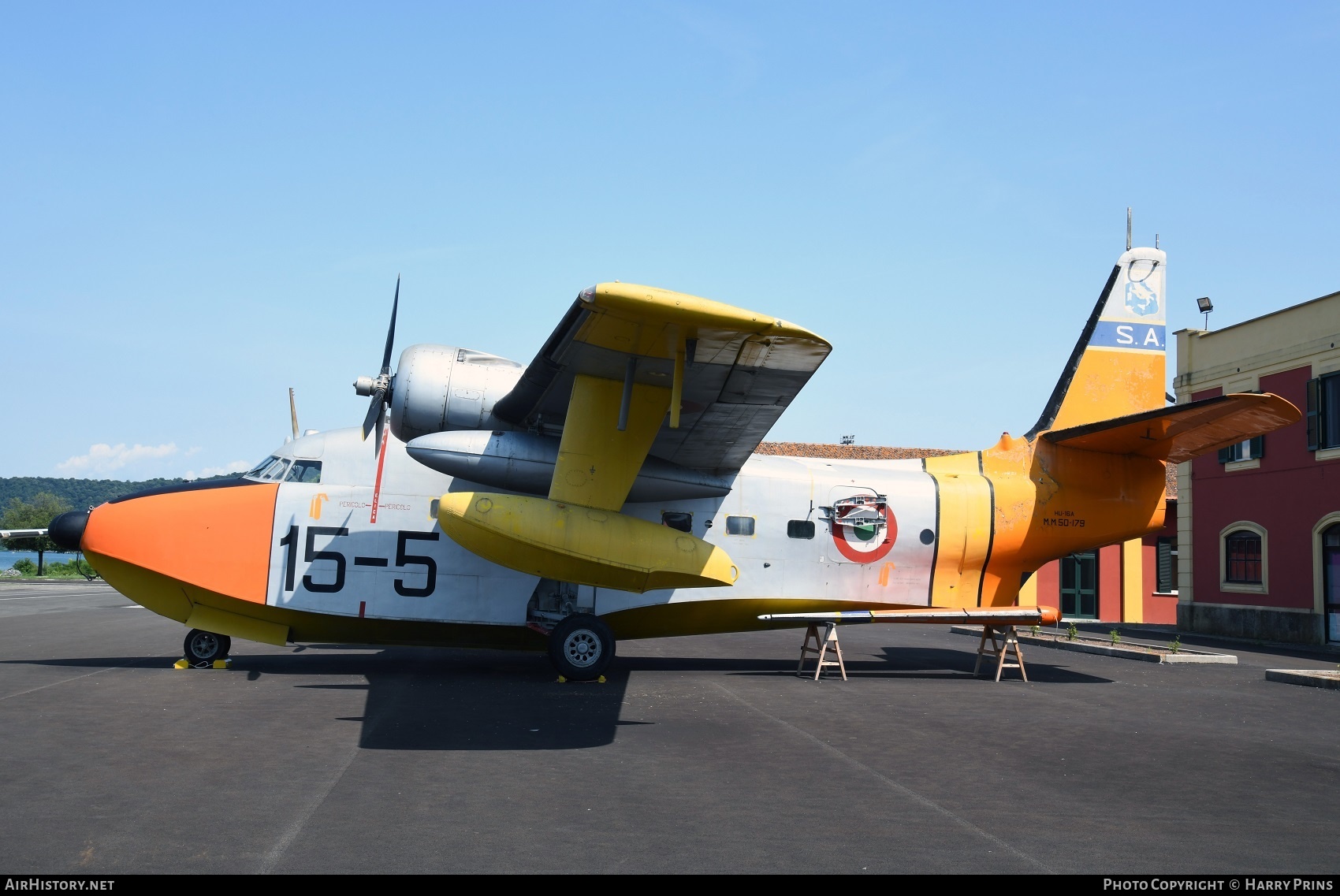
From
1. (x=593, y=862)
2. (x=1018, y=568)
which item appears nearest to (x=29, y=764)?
(x=593, y=862)

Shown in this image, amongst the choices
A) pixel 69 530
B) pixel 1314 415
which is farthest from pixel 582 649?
pixel 1314 415

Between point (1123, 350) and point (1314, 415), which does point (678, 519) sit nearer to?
point (1123, 350)

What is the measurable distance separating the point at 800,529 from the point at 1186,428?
553 cm

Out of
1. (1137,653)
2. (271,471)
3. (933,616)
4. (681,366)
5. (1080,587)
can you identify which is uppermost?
(681,366)

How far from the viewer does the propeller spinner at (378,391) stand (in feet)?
42.3

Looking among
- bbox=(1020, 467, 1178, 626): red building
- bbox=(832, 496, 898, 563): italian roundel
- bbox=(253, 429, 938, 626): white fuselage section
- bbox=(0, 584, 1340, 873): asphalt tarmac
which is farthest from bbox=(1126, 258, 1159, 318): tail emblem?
bbox=(1020, 467, 1178, 626): red building

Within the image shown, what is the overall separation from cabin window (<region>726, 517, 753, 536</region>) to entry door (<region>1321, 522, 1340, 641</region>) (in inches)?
663

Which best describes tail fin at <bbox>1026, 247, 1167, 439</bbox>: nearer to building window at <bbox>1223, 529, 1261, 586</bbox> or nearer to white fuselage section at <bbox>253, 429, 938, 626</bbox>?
white fuselage section at <bbox>253, 429, 938, 626</bbox>

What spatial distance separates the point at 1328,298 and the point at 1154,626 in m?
12.3

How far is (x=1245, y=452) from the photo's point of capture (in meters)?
25.0

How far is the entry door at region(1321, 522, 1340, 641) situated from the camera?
2195 centimetres

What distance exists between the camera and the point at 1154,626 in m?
30.3

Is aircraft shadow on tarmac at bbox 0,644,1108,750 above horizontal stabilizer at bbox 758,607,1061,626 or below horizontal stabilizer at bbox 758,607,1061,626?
below

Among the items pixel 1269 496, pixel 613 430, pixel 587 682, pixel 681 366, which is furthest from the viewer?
pixel 1269 496
